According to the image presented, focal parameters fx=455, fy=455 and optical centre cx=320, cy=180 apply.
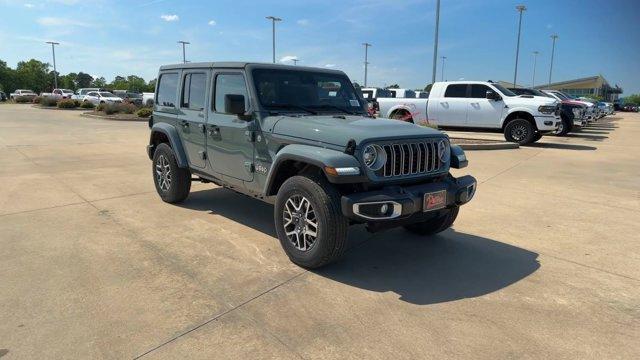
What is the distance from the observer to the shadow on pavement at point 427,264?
375 centimetres

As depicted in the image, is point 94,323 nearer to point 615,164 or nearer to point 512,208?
point 512,208

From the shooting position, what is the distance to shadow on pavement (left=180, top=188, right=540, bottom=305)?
375 cm

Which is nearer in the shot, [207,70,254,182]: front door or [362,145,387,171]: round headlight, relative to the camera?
[362,145,387,171]: round headlight

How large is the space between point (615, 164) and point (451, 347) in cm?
984

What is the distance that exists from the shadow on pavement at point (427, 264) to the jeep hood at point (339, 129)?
3.90 feet

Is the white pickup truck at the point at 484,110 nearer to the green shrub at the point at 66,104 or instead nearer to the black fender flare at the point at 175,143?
the black fender flare at the point at 175,143

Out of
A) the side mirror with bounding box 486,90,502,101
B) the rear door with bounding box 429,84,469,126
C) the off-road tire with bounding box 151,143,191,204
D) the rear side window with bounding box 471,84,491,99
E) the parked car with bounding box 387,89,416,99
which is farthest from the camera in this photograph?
the parked car with bounding box 387,89,416,99

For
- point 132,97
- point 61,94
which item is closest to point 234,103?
point 132,97

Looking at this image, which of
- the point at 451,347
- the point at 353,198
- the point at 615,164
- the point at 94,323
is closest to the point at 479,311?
the point at 451,347

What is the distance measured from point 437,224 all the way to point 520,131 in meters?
10.4

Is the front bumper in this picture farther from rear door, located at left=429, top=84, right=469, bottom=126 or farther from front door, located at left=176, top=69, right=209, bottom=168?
rear door, located at left=429, top=84, right=469, bottom=126

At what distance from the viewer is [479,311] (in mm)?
3357

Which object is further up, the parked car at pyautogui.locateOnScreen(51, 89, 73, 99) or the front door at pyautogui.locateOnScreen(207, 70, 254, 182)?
the parked car at pyautogui.locateOnScreen(51, 89, 73, 99)

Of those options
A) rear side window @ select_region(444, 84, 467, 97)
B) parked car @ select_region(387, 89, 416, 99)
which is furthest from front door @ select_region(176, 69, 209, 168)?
parked car @ select_region(387, 89, 416, 99)
